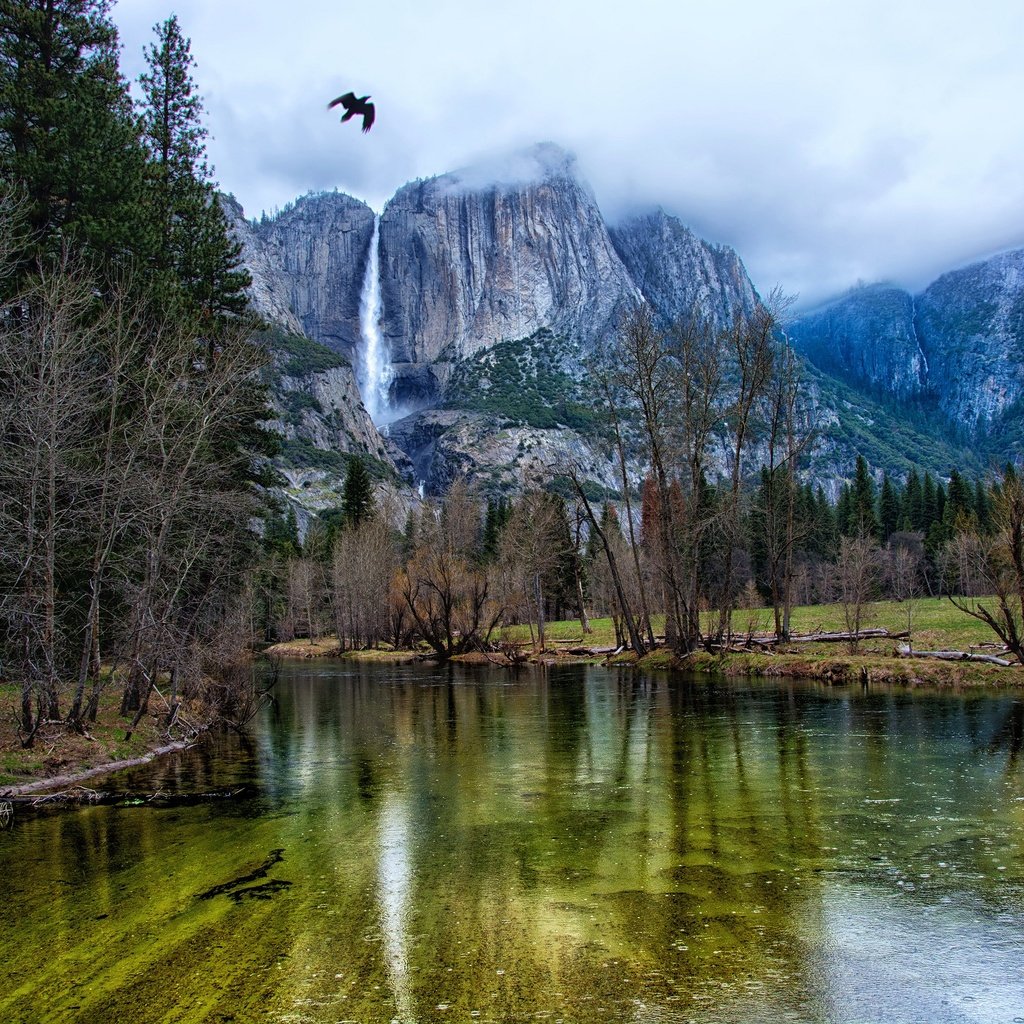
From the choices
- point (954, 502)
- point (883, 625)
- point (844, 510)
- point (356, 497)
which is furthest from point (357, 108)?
point (844, 510)

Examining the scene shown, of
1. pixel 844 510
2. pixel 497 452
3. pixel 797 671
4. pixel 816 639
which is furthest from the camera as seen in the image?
pixel 497 452

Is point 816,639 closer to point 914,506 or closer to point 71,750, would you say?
point 71,750

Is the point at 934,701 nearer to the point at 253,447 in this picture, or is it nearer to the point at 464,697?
the point at 464,697

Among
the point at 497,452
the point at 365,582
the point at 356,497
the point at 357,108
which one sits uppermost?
the point at 497,452

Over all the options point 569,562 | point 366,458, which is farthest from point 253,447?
point 366,458

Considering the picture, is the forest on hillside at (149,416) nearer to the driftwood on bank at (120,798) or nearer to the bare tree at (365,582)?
the driftwood on bank at (120,798)

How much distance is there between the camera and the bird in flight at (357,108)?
10.6 metres

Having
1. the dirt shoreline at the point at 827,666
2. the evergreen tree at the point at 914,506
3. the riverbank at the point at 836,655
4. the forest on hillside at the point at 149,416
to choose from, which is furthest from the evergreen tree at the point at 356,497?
the evergreen tree at the point at 914,506

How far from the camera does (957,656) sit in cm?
2959

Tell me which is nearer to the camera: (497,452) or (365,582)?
(365,582)

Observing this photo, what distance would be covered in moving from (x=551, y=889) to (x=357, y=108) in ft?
33.8

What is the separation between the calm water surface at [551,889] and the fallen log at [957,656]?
9.39 meters

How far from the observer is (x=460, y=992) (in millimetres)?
6766

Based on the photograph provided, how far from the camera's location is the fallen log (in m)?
27.6
